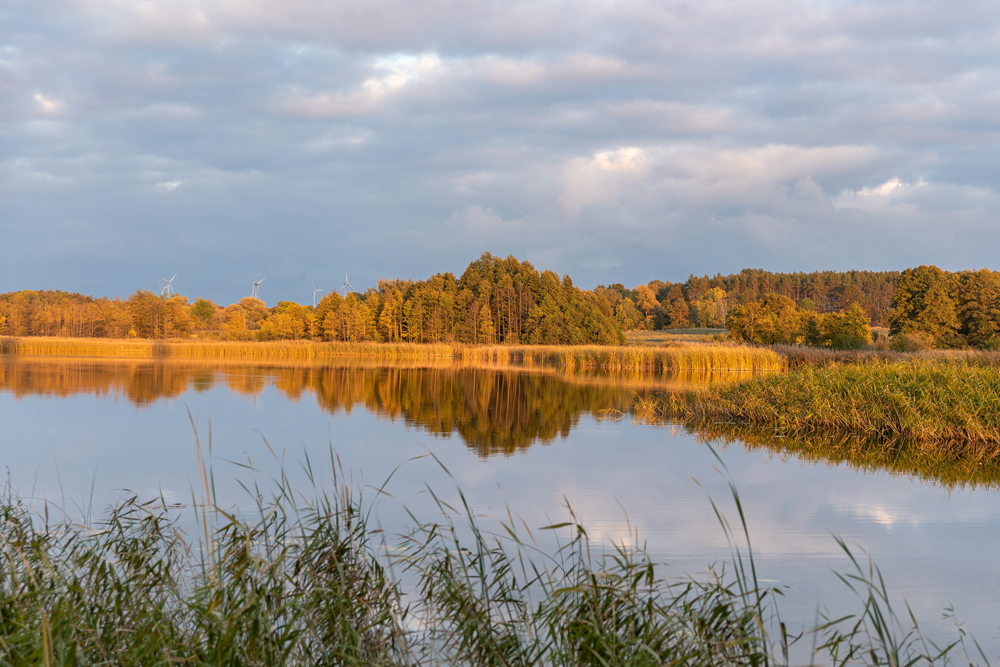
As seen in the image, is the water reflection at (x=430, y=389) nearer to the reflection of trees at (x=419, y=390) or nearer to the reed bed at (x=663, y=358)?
the reflection of trees at (x=419, y=390)

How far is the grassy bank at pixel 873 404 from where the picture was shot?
1162 centimetres

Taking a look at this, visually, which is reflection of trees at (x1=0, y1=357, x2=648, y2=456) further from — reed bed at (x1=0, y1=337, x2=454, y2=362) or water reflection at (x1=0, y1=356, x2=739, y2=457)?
reed bed at (x1=0, y1=337, x2=454, y2=362)

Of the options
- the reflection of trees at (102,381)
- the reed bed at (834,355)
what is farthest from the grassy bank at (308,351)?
the reflection of trees at (102,381)

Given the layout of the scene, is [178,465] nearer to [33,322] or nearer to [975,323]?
[975,323]

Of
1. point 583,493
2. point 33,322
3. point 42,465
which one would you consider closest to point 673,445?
point 583,493

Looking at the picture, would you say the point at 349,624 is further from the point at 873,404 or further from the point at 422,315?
the point at 422,315

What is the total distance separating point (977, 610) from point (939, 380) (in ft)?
30.7

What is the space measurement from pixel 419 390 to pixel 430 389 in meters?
0.52

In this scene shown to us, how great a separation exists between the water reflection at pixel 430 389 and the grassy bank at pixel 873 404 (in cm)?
341

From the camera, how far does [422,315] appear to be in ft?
175

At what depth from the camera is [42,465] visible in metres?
9.75

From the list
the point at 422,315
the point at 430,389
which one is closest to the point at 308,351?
the point at 422,315

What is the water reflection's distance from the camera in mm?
15211

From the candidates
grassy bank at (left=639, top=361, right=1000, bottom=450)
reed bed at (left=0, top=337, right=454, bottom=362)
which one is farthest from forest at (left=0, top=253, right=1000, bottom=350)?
grassy bank at (left=639, top=361, right=1000, bottom=450)
